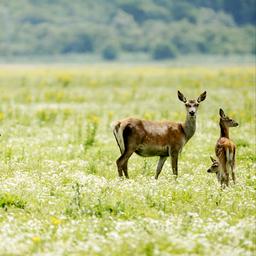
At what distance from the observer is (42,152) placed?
21.0 metres

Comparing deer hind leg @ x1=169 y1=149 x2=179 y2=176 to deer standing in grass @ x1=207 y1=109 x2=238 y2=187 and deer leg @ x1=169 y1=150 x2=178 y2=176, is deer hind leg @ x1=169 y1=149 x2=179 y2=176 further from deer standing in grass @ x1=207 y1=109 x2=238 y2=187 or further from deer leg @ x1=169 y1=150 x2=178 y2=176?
deer standing in grass @ x1=207 y1=109 x2=238 y2=187

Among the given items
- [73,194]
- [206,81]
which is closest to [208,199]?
[73,194]

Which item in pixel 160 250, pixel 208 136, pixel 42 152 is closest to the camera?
pixel 160 250

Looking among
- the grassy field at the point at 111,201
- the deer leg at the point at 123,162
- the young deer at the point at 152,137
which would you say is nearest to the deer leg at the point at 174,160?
the young deer at the point at 152,137

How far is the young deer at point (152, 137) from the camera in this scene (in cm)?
1653

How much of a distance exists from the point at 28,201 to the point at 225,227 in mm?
4028

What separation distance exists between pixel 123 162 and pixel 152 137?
2.96 ft

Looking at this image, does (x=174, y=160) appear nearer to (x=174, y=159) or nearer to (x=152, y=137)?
(x=174, y=159)

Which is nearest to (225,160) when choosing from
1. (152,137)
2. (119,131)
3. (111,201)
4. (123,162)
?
(152,137)

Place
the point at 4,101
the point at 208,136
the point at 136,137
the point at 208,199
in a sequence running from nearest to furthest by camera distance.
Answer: the point at 208,199 < the point at 136,137 < the point at 208,136 < the point at 4,101

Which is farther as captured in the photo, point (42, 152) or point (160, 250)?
point (42, 152)

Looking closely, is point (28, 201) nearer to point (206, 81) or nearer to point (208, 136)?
point (208, 136)

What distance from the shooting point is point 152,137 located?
16781 mm

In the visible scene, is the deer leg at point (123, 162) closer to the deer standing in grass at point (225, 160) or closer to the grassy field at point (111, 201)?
the grassy field at point (111, 201)
